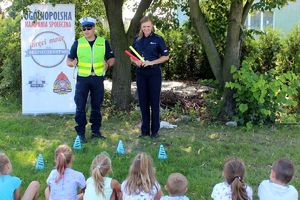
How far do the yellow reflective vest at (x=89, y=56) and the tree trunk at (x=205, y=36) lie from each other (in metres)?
2.34

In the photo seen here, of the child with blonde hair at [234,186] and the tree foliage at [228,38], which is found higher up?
the tree foliage at [228,38]

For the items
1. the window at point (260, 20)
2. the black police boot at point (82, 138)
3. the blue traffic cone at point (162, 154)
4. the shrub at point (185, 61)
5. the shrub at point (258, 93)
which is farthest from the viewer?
the window at point (260, 20)

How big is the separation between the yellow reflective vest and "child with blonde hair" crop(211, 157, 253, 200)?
3.38 metres

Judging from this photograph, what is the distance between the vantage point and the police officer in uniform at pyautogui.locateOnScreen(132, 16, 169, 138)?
689cm

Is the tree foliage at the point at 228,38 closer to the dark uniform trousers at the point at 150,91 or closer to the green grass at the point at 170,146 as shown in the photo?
the green grass at the point at 170,146

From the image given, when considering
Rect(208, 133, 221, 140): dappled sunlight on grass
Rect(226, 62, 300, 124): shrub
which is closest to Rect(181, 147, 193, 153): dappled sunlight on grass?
Rect(208, 133, 221, 140): dappled sunlight on grass

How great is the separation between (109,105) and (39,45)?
5.76 feet

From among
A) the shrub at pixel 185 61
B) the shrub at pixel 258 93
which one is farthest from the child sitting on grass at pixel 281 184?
the shrub at pixel 185 61

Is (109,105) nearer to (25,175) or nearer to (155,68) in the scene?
(155,68)

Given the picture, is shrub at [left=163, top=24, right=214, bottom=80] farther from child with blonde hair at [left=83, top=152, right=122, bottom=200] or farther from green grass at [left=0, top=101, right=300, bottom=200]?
child with blonde hair at [left=83, top=152, right=122, bottom=200]

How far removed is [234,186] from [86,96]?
143 inches

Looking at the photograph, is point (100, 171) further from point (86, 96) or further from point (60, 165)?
point (86, 96)

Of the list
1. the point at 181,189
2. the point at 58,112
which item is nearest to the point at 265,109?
the point at 58,112

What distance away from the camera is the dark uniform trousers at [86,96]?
6918mm
